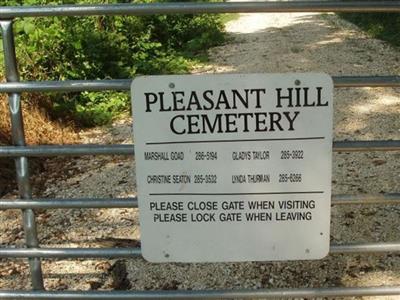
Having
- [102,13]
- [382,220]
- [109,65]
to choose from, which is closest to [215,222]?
[102,13]

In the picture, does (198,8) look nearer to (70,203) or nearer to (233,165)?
(233,165)

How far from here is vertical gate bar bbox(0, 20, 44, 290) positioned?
81.9 inches

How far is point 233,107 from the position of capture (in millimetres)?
2070

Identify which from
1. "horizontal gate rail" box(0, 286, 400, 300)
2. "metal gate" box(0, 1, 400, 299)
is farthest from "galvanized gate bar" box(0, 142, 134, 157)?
"horizontal gate rail" box(0, 286, 400, 300)

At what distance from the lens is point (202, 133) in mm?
2104

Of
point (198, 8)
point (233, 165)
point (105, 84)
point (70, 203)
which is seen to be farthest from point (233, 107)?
point (70, 203)

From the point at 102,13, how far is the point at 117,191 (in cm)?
254

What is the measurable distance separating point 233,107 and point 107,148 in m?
0.51

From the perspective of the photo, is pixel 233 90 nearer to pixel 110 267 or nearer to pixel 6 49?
pixel 6 49

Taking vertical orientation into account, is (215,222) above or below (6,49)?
below

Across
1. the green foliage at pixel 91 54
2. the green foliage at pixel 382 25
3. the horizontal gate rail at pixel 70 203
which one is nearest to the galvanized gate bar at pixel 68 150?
the horizontal gate rail at pixel 70 203

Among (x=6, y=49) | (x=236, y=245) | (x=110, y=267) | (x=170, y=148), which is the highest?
(x=6, y=49)

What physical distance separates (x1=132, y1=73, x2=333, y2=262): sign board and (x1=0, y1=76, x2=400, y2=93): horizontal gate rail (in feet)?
0.21

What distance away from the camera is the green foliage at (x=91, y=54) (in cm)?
615
